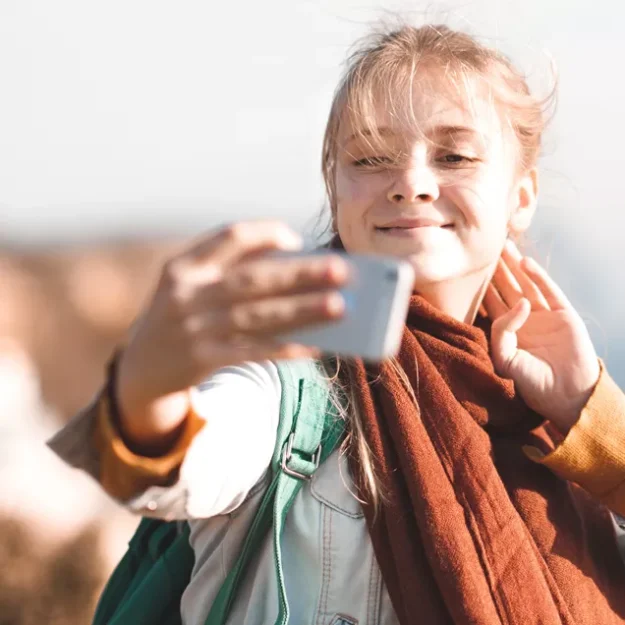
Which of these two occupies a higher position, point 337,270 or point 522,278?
point 337,270

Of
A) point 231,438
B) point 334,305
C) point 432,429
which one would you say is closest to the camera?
point 334,305

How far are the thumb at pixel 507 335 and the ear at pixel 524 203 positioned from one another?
20cm

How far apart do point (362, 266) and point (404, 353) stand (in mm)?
805

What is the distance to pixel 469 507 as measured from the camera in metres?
1.56

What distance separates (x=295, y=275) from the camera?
35.6 inches

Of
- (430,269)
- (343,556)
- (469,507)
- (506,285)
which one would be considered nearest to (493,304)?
(506,285)

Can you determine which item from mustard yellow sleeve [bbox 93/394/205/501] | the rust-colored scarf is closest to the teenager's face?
the rust-colored scarf

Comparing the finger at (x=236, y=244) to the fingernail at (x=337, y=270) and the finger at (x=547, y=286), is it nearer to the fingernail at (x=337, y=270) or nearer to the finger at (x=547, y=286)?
the fingernail at (x=337, y=270)

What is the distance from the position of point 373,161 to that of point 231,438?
67 cm

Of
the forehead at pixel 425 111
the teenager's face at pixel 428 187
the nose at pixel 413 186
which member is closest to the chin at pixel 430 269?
the teenager's face at pixel 428 187

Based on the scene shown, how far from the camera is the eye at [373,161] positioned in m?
1.71

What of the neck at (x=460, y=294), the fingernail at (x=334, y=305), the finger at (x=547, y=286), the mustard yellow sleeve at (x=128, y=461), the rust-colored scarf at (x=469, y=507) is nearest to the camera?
the fingernail at (x=334, y=305)

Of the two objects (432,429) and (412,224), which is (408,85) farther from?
(432,429)

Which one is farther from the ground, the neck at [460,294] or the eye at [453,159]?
the eye at [453,159]
